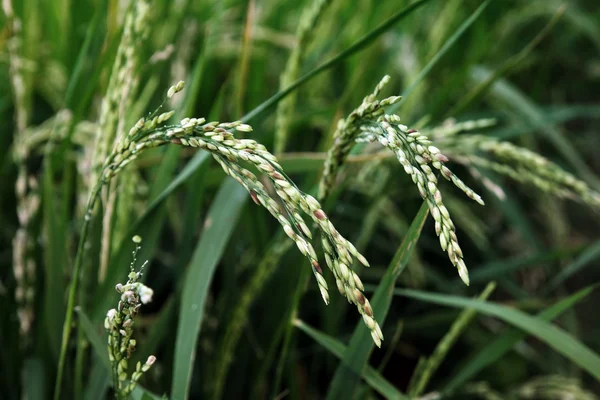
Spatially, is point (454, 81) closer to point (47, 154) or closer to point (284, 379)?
point (284, 379)

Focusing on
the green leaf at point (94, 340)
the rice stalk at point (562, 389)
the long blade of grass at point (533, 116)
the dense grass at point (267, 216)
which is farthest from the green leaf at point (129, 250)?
the long blade of grass at point (533, 116)

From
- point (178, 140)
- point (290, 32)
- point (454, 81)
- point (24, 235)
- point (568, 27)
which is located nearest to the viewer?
point (178, 140)

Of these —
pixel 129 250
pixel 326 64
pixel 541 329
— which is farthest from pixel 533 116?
pixel 129 250

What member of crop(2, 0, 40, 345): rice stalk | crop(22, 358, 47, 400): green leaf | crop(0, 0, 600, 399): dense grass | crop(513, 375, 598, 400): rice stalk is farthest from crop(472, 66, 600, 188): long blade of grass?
crop(22, 358, 47, 400): green leaf

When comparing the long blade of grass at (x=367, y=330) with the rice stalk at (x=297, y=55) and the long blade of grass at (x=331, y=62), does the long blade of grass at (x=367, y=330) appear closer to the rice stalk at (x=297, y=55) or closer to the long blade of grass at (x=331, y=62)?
the long blade of grass at (x=331, y=62)

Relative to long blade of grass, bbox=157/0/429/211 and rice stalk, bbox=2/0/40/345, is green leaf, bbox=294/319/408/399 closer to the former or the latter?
long blade of grass, bbox=157/0/429/211

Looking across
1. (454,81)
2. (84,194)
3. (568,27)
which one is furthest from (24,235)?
(568,27)

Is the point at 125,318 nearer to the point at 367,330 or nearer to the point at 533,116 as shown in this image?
the point at 367,330
